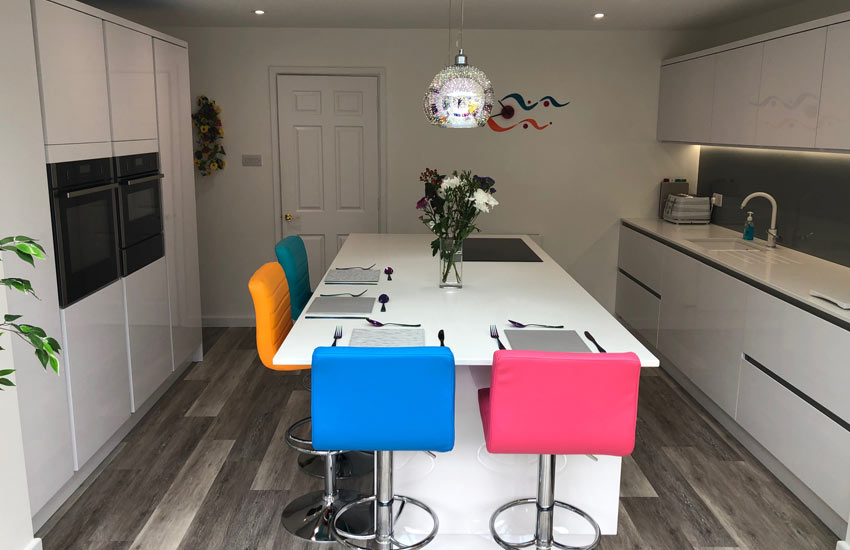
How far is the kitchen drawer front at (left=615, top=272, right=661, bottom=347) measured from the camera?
5195 millimetres

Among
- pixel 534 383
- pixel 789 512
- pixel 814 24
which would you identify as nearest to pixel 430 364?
pixel 534 383

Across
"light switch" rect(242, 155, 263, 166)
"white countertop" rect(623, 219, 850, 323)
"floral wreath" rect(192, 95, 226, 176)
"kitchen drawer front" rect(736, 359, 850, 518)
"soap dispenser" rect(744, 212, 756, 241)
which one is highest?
"floral wreath" rect(192, 95, 226, 176)

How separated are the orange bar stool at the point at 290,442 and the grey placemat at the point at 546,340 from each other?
3.13 feet

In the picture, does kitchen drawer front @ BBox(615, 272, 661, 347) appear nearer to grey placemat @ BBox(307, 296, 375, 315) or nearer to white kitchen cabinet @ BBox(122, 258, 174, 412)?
grey placemat @ BBox(307, 296, 375, 315)

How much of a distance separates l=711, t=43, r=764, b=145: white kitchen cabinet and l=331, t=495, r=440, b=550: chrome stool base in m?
3.04

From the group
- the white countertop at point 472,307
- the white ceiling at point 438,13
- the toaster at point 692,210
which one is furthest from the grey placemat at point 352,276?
the toaster at point 692,210

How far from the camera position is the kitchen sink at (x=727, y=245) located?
4.65 meters

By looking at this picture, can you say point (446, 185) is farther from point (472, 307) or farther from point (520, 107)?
point (520, 107)

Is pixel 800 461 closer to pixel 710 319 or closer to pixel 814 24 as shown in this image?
pixel 710 319

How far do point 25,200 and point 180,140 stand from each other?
2.00 meters

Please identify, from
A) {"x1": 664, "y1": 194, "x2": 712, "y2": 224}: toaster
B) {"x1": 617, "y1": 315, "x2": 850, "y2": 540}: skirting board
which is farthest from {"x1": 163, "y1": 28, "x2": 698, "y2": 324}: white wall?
{"x1": 617, "y1": 315, "x2": 850, "y2": 540}: skirting board

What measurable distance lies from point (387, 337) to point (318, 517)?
3.18 ft

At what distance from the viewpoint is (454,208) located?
135 inches

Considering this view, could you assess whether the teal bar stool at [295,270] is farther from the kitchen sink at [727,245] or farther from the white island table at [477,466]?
the kitchen sink at [727,245]
